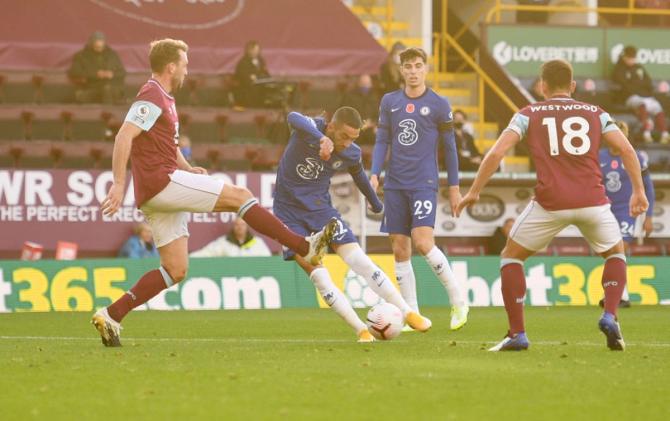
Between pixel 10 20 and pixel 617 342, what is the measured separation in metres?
16.1

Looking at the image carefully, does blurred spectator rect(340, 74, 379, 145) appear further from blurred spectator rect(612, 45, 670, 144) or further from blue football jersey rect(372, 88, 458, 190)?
blue football jersey rect(372, 88, 458, 190)

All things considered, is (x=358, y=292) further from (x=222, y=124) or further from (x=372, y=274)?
(x=372, y=274)

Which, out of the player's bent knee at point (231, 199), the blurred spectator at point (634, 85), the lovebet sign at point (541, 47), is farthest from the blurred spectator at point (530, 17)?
the player's bent knee at point (231, 199)

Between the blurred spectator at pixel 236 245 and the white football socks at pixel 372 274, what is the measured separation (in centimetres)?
940

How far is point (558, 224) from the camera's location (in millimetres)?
10219

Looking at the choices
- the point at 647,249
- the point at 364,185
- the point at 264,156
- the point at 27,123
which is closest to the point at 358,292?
the point at 264,156

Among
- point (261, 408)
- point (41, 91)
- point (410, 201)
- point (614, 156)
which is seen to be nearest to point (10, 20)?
point (41, 91)

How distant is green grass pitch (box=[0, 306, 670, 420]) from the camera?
22.7ft

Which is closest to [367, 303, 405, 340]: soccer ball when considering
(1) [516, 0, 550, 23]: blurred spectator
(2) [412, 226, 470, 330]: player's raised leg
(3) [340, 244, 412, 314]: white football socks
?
(3) [340, 244, 412, 314]: white football socks

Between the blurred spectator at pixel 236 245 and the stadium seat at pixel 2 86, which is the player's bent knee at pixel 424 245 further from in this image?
the stadium seat at pixel 2 86

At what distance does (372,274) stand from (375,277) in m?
0.03

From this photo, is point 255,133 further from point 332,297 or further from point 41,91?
point 332,297

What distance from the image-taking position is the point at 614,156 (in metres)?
17.5

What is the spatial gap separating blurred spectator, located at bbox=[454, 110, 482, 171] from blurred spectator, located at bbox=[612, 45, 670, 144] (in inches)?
145
